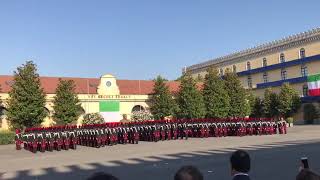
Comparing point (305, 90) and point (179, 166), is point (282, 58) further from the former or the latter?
point (179, 166)

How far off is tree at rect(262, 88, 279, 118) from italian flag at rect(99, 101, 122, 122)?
18209mm

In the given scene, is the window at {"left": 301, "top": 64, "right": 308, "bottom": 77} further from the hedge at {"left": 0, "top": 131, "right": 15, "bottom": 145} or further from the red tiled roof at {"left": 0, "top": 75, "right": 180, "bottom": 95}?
the hedge at {"left": 0, "top": 131, "right": 15, "bottom": 145}

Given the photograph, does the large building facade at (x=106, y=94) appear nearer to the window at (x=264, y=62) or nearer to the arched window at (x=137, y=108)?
the arched window at (x=137, y=108)

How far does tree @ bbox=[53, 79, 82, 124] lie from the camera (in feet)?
135

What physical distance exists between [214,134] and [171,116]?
18.6 m

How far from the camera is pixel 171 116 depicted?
4953 centimetres

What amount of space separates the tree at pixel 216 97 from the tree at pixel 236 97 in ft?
3.98

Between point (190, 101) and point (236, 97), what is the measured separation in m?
4.72

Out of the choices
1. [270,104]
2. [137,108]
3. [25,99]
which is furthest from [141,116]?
[270,104]

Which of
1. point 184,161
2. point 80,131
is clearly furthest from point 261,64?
point 184,161

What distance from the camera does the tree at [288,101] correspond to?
56344mm

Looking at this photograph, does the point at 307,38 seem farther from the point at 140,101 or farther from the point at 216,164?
the point at 216,164

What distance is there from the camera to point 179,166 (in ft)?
48.2

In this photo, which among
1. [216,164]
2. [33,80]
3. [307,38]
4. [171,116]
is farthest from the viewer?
[307,38]
